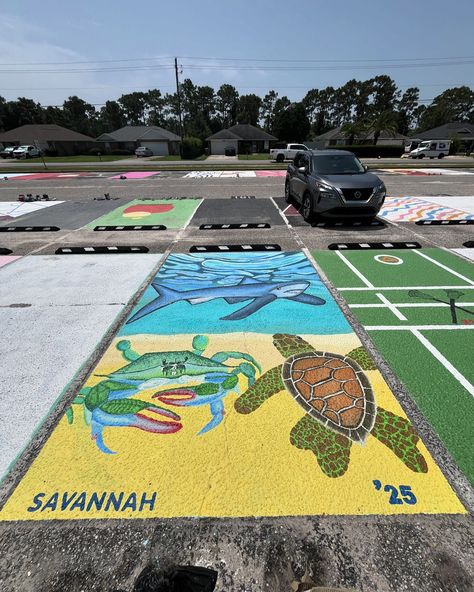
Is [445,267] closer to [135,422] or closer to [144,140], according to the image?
[135,422]

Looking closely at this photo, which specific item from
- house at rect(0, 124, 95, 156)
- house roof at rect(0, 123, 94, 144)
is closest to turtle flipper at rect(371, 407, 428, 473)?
house at rect(0, 124, 95, 156)

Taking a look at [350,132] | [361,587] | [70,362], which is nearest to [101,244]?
[70,362]

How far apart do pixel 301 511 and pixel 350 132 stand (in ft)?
199

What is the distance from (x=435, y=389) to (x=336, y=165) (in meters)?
7.95

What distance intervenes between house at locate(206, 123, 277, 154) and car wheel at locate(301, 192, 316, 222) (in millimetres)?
52222

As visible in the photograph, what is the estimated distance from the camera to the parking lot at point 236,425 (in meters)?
1.88

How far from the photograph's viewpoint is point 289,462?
7.86 ft

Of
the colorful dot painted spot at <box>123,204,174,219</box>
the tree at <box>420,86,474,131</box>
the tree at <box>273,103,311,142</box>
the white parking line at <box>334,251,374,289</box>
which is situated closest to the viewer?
the white parking line at <box>334,251,374,289</box>

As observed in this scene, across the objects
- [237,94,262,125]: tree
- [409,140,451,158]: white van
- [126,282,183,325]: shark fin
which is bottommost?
[409,140,451,158]: white van

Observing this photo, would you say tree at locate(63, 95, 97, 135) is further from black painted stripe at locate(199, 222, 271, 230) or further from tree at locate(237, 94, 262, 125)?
black painted stripe at locate(199, 222, 271, 230)

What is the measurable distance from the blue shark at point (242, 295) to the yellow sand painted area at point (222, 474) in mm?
1971

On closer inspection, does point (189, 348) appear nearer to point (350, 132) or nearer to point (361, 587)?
point (361, 587)

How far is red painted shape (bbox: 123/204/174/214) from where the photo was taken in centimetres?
1170

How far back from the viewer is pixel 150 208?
12.3 meters
